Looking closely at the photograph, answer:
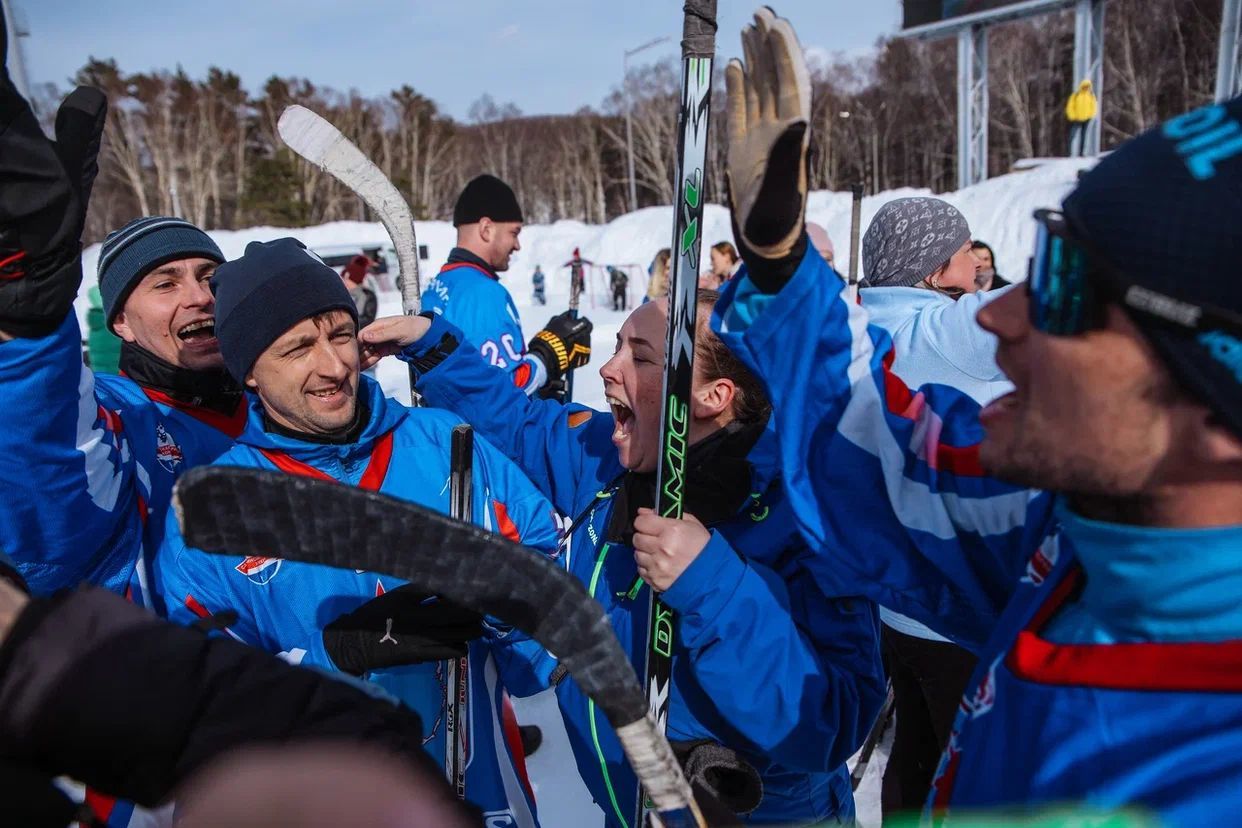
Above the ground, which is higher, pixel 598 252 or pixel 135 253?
pixel 598 252

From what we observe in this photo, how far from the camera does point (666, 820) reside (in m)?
0.94

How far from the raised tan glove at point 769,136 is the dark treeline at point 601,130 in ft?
103

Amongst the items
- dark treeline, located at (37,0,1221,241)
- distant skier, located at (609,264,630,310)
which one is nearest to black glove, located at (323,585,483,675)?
distant skier, located at (609,264,630,310)

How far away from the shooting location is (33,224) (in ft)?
4.23

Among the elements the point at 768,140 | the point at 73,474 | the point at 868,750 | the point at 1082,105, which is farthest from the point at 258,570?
the point at 1082,105

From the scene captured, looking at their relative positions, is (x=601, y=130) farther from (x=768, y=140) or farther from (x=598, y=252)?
(x=768, y=140)

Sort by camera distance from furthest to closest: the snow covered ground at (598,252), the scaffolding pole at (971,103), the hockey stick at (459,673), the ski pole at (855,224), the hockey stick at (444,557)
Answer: the scaffolding pole at (971,103)
the ski pole at (855,224)
the snow covered ground at (598,252)
the hockey stick at (459,673)
the hockey stick at (444,557)

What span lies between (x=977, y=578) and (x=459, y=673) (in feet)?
4.04

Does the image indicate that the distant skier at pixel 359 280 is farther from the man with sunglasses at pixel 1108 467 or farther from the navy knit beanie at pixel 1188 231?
the navy knit beanie at pixel 1188 231

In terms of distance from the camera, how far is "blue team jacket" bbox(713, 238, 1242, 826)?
77 cm

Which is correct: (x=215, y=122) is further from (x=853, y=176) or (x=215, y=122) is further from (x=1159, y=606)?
(x=1159, y=606)

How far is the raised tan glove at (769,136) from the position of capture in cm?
104

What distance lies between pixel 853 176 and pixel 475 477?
148 ft

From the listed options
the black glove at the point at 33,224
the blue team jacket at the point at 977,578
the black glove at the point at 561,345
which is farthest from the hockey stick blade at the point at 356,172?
the blue team jacket at the point at 977,578
